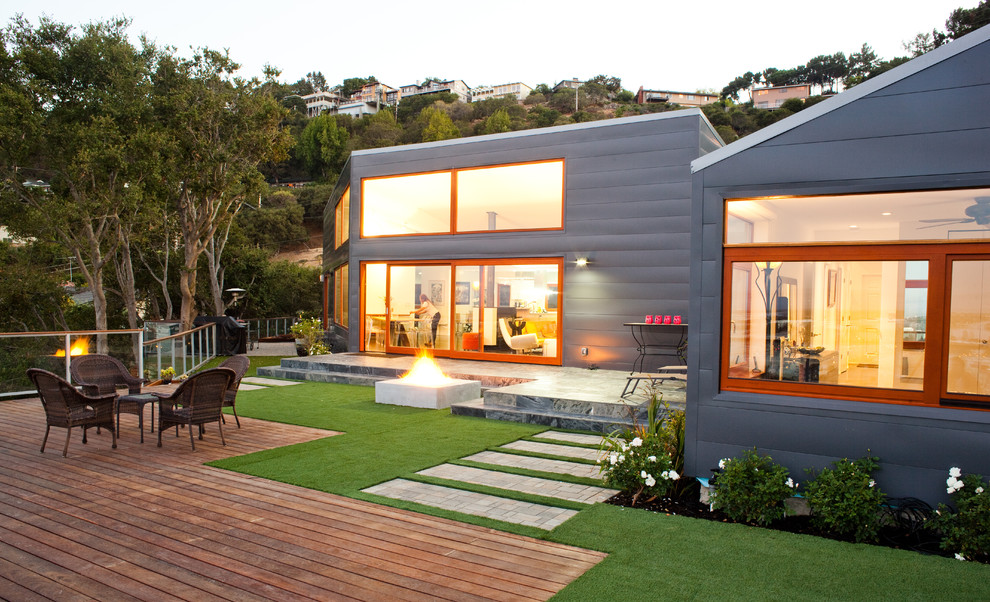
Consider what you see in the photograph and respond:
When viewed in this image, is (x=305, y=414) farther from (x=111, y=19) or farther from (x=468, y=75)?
(x=468, y=75)

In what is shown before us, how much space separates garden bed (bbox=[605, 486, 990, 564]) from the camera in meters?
3.62

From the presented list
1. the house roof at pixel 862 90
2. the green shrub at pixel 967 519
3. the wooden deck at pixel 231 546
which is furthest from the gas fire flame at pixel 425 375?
the green shrub at pixel 967 519

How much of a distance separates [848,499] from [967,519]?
596mm

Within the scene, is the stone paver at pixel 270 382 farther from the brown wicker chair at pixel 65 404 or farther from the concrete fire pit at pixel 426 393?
the brown wicker chair at pixel 65 404

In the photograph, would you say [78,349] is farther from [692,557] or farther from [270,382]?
[692,557]

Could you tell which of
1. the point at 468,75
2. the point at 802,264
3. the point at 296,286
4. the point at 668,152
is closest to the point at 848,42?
the point at 468,75

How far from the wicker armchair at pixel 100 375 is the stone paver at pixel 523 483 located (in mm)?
4226

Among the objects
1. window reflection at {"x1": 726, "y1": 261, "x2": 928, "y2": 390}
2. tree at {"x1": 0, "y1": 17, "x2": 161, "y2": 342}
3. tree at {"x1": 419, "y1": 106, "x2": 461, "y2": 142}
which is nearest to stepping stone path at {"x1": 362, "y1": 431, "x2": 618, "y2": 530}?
window reflection at {"x1": 726, "y1": 261, "x2": 928, "y2": 390}

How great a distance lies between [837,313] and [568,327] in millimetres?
6765

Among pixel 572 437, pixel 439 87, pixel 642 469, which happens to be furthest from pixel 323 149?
pixel 439 87

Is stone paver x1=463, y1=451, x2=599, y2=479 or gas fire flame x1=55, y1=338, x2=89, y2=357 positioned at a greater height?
gas fire flame x1=55, y1=338, x2=89, y2=357

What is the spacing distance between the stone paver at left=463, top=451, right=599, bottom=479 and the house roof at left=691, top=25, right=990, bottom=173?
2.77 metres

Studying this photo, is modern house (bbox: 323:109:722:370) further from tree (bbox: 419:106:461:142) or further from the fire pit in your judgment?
tree (bbox: 419:106:461:142)

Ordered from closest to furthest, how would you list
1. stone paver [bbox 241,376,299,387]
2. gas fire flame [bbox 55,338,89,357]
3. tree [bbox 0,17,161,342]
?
gas fire flame [bbox 55,338,89,357], stone paver [bbox 241,376,299,387], tree [bbox 0,17,161,342]
